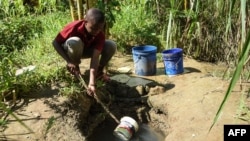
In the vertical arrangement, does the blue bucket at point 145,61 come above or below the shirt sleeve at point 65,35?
below

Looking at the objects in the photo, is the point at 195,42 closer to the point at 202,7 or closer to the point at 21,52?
the point at 202,7

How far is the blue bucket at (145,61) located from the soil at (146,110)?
73mm

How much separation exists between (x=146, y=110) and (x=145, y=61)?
23.6 inches

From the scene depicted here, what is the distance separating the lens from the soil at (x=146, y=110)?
2.70m

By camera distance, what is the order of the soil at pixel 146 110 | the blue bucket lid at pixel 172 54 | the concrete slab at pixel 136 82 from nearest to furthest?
the soil at pixel 146 110
the concrete slab at pixel 136 82
the blue bucket lid at pixel 172 54

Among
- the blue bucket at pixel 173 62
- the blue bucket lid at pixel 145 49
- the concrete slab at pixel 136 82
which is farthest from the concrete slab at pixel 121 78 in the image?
the blue bucket at pixel 173 62

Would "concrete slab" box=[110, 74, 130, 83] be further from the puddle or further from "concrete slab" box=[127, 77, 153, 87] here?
the puddle

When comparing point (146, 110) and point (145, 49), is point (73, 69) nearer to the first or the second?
point (146, 110)

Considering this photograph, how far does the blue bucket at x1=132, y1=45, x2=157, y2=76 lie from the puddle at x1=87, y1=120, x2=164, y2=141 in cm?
75

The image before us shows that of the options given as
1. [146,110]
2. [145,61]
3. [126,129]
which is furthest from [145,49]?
[126,129]

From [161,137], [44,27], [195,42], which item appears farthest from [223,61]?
[44,27]

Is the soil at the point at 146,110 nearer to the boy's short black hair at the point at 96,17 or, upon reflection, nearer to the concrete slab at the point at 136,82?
the concrete slab at the point at 136,82

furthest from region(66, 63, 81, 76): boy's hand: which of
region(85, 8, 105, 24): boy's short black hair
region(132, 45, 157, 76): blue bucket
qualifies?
region(132, 45, 157, 76): blue bucket

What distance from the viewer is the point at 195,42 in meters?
4.41
